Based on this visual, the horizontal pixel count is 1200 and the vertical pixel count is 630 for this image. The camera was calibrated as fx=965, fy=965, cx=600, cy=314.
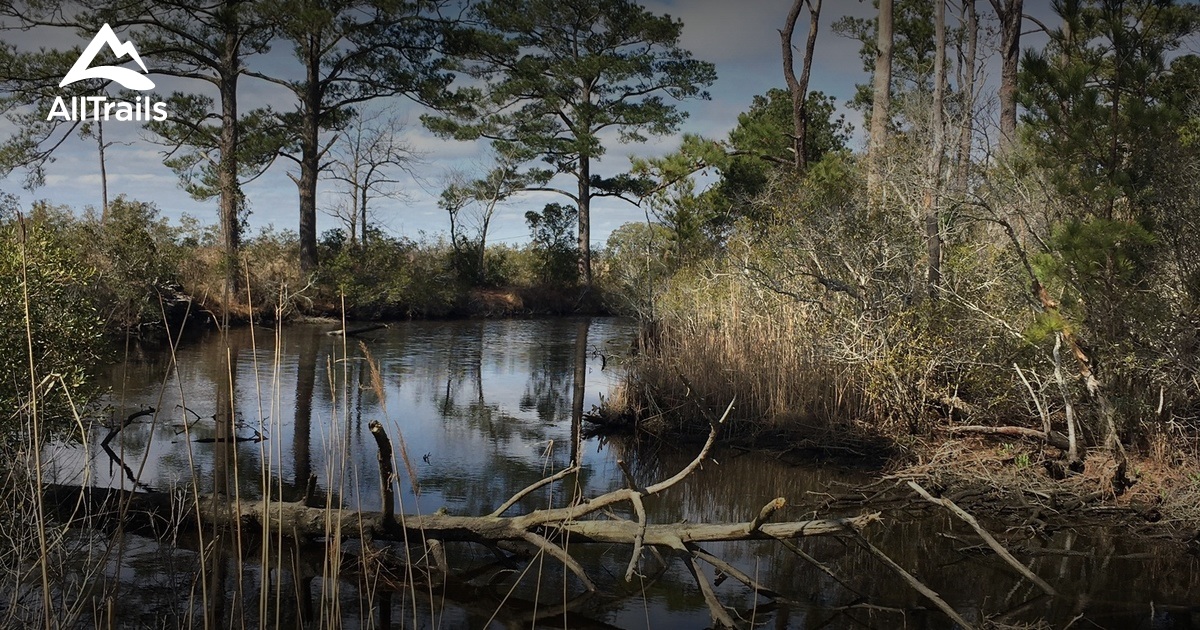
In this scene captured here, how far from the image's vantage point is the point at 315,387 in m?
11.8

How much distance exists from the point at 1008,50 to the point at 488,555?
13.4 meters

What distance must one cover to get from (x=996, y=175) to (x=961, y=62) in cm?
1153

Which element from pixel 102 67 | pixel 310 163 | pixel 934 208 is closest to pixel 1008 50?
pixel 934 208

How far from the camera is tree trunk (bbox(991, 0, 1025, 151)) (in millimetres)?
14758

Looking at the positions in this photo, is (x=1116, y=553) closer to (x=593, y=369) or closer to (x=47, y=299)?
(x=47, y=299)

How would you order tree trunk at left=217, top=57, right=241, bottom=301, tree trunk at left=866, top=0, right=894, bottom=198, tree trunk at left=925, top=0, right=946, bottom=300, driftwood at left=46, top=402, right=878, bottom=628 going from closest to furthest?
driftwood at left=46, top=402, right=878, bottom=628 → tree trunk at left=925, top=0, right=946, bottom=300 → tree trunk at left=866, top=0, right=894, bottom=198 → tree trunk at left=217, top=57, right=241, bottom=301

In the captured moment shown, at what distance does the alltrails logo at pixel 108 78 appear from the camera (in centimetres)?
2039

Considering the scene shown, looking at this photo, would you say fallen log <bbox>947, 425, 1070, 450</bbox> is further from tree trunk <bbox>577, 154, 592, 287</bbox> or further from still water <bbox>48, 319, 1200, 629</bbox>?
tree trunk <bbox>577, 154, 592, 287</bbox>

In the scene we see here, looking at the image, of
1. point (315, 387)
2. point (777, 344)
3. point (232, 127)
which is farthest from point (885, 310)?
point (232, 127)

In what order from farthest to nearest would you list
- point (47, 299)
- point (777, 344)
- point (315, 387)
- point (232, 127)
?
1. point (232, 127)
2. point (315, 387)
3. point (777, 344)
4. point (47, 299)

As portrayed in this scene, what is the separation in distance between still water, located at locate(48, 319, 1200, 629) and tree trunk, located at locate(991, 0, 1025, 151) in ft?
29.0

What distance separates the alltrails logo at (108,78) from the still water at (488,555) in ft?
38.0

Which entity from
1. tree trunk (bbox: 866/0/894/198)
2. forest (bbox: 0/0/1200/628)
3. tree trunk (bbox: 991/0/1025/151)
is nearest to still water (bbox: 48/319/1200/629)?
forest (bbox: 0/0/1200/628)

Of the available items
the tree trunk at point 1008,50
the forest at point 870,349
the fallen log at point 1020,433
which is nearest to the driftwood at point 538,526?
the forest at point 870,349
